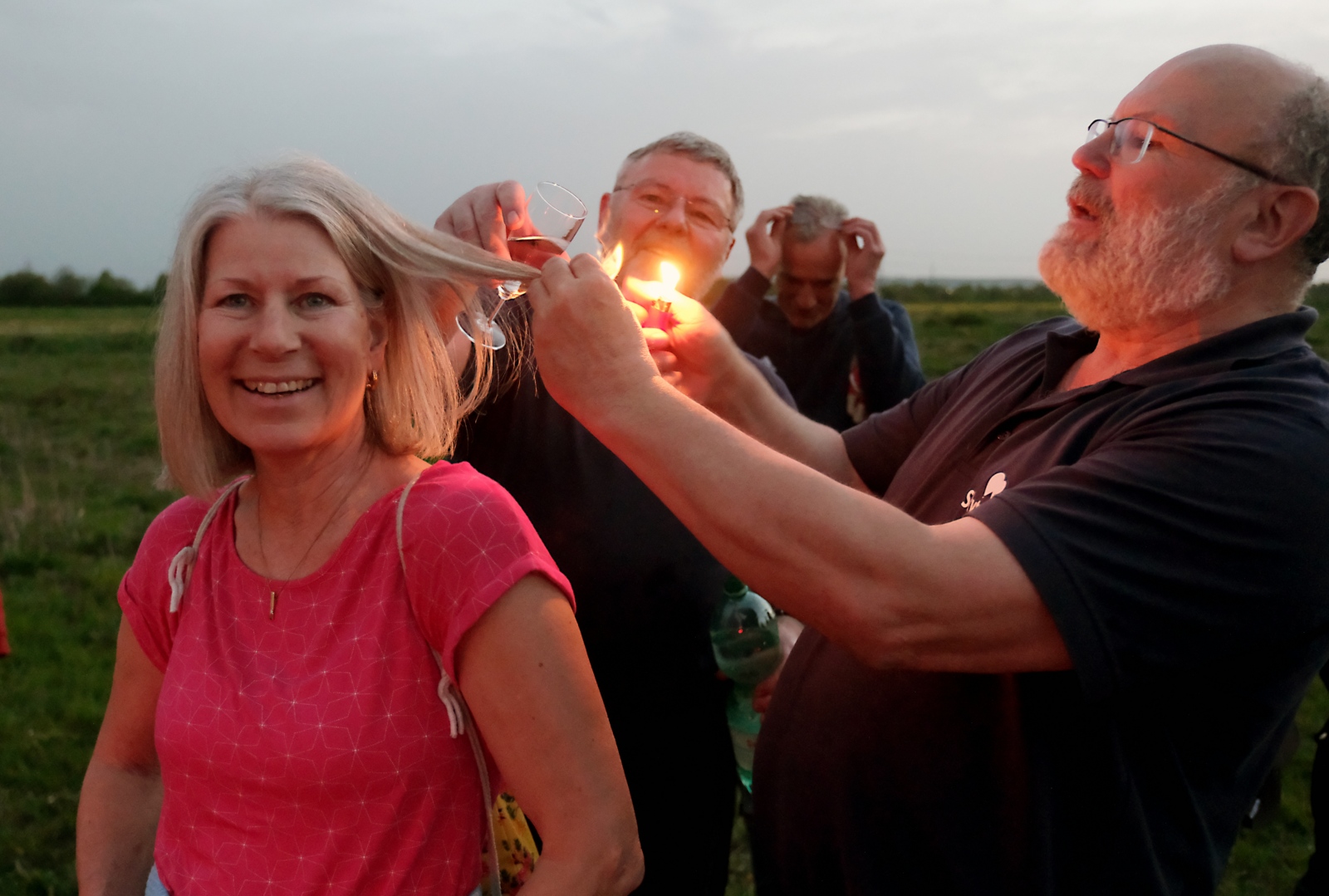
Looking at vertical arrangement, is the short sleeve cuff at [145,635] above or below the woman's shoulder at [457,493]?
below

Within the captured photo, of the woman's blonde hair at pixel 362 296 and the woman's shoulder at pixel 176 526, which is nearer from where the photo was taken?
the woman's blonde hair at pixel 362 296

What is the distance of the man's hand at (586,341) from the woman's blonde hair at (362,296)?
0.30m

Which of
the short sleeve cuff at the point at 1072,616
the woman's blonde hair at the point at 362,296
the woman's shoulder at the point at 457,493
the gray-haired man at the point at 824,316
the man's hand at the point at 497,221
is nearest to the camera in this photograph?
the short sleeve cuff at the point at 1072,616

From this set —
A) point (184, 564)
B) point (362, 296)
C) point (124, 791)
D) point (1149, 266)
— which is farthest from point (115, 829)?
point (1149, 266)

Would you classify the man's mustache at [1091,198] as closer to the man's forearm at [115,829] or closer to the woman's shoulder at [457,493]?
the woman's shoulder at [457,493]

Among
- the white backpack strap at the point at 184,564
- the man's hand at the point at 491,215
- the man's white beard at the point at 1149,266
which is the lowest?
the white backpack strap at the point at 184,564

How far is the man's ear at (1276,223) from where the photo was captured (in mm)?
1938

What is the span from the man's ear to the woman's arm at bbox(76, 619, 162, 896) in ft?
8.53

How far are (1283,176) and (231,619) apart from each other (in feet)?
7.97

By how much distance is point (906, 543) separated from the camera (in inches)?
60.7

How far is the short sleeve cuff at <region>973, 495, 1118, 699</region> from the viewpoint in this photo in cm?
152

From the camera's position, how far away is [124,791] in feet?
7.27

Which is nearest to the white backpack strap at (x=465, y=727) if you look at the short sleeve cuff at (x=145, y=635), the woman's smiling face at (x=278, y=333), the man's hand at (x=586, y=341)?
the woman's smiling face at (x=278, y=333)

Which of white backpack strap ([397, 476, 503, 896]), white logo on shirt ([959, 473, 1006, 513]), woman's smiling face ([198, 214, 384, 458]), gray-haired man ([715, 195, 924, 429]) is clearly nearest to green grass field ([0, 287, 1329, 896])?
woman's smiling face ([198, 214, 384, 458])
